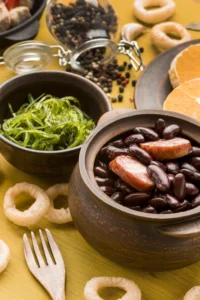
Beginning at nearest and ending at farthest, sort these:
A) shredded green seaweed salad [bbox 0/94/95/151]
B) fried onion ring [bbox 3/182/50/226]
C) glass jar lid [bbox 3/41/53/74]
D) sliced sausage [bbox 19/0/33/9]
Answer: fried onion ring [bbox 3/182/50/226] < shredded green seaweed salad [bbox 0/94/95/151] < glass jar lid [bbox 3/41/53/74] < sliced sausage [bbox 19/0/33/9]

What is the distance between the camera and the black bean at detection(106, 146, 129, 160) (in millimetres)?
1672

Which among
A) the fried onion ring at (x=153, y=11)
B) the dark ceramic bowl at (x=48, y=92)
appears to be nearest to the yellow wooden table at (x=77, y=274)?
the dark ceramic bowl at (x=48, y=92)

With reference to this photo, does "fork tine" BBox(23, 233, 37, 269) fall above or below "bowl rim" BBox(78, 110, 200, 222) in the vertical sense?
below

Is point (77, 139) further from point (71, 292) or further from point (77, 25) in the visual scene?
point (77, 25)

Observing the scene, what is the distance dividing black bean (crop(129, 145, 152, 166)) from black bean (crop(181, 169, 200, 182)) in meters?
0.10

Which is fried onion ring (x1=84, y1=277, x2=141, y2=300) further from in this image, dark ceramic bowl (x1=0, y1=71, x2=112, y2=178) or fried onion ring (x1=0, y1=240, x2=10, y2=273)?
dark ceramic bowl (x1=0, y1=71, x2=112, y2=178)

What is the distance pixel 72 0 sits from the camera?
8.55ft

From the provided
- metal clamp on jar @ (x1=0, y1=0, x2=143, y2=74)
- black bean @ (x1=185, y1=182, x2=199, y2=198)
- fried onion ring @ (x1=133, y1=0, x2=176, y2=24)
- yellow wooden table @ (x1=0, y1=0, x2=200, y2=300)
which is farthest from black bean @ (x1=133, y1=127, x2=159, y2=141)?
fried onion ring @ (x1=133, y1=0, x2=176, y2=24)

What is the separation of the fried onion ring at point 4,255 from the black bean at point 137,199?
1.45 ft

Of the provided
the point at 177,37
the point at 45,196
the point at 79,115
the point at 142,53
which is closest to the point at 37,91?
the point at 79,115

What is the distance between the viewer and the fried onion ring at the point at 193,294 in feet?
5.39

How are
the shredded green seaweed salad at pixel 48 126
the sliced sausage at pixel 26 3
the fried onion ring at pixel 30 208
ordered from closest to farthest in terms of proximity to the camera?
1. the fried onion ring at pixel 30 208
2. the shredded green seaweed salad at pixel 48 126
3. the sliced sausage at pixel 26 3

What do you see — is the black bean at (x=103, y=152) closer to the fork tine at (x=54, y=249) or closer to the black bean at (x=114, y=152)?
the black bean at (x=114, y=152)

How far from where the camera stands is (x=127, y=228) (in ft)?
5.09
